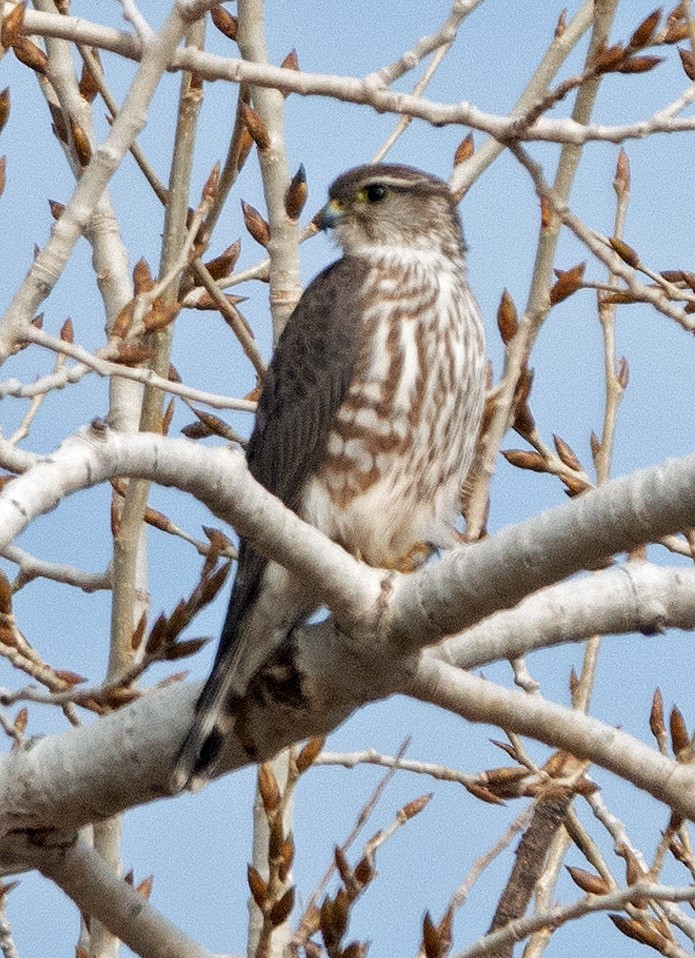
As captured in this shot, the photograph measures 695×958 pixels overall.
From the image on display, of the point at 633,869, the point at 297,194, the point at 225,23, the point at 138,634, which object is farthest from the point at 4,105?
the point at 633,869

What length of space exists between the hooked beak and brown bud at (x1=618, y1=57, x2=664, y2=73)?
1.29m

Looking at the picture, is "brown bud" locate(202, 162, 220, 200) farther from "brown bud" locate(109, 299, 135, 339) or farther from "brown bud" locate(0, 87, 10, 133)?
"brown bud" locate(109, 299, 135, 339)

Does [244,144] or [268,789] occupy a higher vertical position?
[244,144]

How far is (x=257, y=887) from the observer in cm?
388

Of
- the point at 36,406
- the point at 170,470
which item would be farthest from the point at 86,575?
the point at 170,470

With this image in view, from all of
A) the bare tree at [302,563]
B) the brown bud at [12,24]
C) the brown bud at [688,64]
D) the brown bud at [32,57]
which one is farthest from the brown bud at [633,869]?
the brown bud at [32,57]

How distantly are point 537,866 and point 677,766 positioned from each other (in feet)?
2.36

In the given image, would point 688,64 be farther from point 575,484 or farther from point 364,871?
point 364,871

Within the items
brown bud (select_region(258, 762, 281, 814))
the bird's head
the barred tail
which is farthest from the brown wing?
the bird's head

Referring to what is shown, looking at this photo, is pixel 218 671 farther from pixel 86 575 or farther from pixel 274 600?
pixel 86 575

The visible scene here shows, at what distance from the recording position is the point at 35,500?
8.35ft

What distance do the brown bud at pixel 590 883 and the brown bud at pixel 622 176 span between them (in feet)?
6.79

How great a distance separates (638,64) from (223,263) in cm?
160

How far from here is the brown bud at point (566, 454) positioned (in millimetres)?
4816
